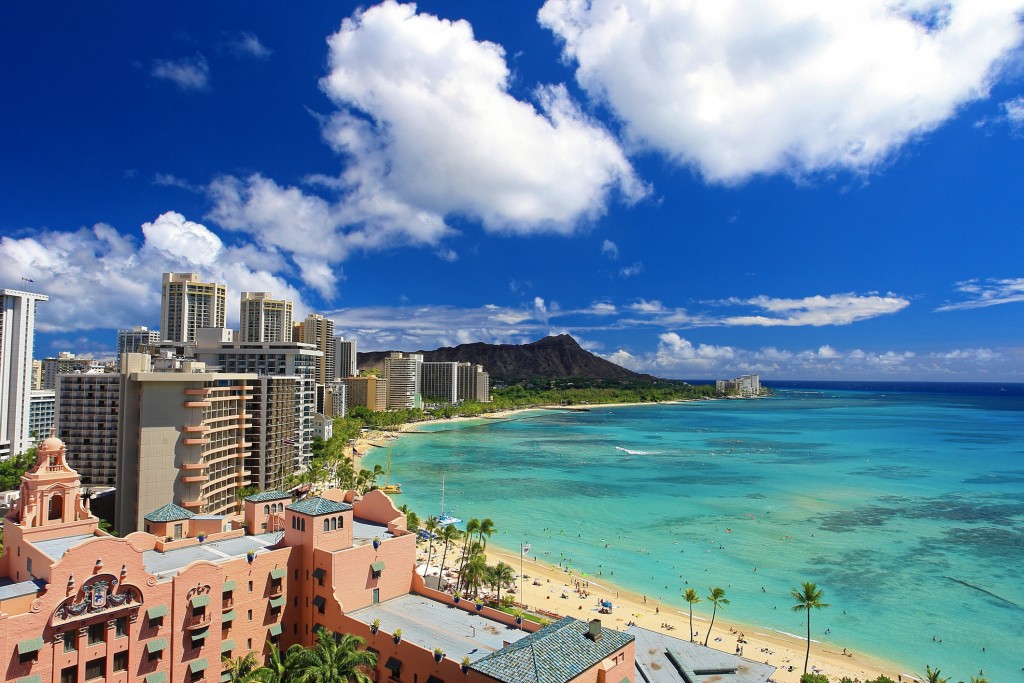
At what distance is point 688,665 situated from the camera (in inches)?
1206

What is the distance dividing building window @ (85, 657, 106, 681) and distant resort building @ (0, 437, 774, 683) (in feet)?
0.14

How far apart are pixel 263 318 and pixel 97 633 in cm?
15345

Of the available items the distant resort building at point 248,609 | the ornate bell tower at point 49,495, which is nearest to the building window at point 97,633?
the distant resort building at point 248,609

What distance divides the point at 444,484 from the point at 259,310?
98.3 meters

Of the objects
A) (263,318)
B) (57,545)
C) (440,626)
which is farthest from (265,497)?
(263,318)

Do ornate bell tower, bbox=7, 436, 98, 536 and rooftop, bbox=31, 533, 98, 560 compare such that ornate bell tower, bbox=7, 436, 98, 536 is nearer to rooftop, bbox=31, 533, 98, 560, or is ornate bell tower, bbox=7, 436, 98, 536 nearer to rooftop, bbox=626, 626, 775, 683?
rooftop, bbox=31, 533, 98, 560

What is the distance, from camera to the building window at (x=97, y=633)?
23.6 metres

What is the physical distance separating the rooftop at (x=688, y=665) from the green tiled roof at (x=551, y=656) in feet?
28.3

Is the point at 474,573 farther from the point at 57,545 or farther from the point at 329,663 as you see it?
the point at 57,545

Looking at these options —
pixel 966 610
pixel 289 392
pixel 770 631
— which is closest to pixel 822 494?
pixel 966 610

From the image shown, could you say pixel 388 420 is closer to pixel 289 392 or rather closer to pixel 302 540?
pixel 289 392

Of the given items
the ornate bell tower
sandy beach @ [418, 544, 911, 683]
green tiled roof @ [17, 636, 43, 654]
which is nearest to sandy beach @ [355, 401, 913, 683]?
sandy beach @ [418, 544, 911, 683]

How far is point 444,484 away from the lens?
93938mm

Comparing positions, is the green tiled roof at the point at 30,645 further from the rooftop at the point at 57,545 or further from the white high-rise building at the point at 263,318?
the white high-rise building at the point at 263,318
